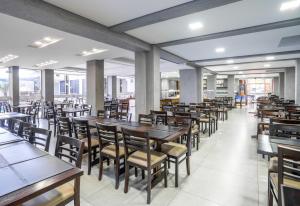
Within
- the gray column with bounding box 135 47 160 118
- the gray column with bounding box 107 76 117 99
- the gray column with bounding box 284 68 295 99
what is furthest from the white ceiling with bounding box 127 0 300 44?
the gray column with bounding box 107 76 117 99

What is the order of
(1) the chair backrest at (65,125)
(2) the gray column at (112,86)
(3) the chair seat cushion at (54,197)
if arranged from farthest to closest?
(2) the gray column at (112,86), (1) the chair backrest at (65,125), (3) the chair seat cushion at (54,197)

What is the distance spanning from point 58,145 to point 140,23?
107 inches

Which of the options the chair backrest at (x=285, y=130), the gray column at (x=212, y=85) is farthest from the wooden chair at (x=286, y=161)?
the gray column at (x=212, y=85)

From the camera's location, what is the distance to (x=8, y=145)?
6.57 feet

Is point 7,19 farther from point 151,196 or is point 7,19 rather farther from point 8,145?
point 151,196

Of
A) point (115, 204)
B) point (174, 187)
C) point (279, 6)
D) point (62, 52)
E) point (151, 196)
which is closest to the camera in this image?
point (115, 204)

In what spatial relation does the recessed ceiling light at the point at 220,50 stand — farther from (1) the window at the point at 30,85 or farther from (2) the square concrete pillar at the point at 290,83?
(1) the window at the point at 30,85

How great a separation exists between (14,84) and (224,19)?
9.86 m

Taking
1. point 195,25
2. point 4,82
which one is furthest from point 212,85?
point 4,82

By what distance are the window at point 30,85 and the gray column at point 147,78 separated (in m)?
8.04

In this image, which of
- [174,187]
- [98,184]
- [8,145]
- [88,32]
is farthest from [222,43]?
[8,145]

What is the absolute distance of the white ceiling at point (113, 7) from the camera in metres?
2.88

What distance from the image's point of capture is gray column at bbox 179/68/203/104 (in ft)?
32.9

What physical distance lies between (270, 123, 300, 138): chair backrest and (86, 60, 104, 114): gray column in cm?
642
